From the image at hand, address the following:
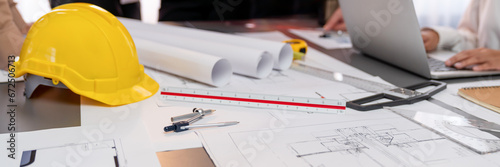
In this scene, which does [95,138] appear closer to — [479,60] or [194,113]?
[194,113]

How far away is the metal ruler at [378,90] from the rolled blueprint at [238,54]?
0.43 feet

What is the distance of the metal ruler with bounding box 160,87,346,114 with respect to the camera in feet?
2.97

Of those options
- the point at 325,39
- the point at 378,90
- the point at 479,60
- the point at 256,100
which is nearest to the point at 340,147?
the point at 256,100

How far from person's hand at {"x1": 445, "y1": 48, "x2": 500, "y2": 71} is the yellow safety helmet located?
3.19 feet

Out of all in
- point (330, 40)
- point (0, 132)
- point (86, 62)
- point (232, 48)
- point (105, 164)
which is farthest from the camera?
point (330, 40)

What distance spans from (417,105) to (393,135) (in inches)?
8.3

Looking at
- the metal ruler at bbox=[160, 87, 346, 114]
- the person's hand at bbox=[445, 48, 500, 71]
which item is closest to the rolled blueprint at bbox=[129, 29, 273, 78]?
the metal ruler at bbox=[160, 87, 346, 114]

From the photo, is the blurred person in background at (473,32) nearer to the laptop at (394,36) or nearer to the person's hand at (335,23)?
the laptop at (394,36)

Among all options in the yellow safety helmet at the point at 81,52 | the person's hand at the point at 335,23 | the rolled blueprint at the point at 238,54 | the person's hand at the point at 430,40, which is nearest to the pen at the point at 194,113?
the yellow safety helmet at the point at 81,52

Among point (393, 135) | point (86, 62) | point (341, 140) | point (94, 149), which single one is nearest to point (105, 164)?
point (94, 149)

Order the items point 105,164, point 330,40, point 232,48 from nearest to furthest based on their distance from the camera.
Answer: point 105,164
point 232,48
point 330,40

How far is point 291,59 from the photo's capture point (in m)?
1.24

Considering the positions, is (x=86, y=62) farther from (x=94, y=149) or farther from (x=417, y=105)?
(x=417, y=105)

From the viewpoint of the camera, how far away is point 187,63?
1098 mm
